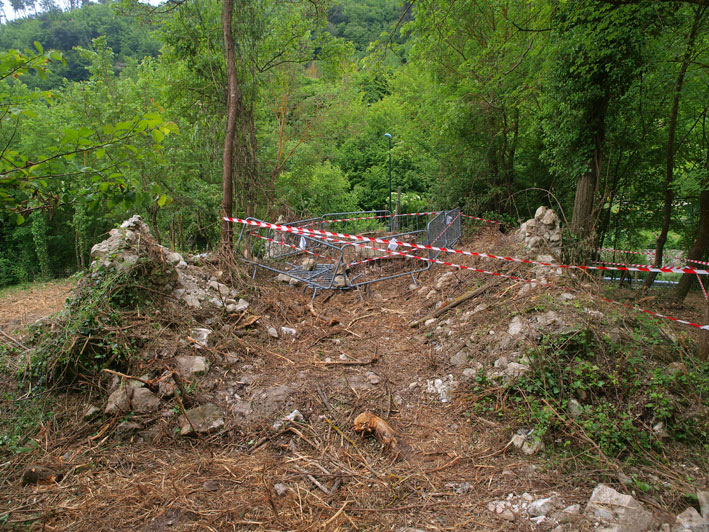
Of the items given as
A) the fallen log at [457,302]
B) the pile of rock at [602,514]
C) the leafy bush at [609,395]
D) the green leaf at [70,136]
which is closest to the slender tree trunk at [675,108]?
the fallen log at [457,302]

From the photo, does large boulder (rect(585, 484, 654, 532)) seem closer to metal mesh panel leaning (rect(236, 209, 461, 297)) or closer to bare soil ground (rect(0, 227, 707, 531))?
bare soil ground (rect(0, 227, 707, 531))

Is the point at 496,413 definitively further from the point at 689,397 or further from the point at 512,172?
the point at 512,172

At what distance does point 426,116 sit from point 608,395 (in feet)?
36.0

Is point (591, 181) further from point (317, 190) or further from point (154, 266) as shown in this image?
point (317, 190)

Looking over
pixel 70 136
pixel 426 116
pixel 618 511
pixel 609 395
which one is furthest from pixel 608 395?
pixel 426 116

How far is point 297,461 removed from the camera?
313 cm

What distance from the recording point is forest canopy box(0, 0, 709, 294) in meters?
5.23

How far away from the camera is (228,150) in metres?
6.91

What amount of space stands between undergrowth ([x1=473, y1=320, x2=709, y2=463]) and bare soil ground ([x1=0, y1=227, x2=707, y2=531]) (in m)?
0.23

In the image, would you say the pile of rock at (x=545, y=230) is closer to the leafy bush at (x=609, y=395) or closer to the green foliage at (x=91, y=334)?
the leafy bush at (x=609, y=395)

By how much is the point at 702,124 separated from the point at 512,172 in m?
4.28

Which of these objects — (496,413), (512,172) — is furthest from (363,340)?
(512,172)

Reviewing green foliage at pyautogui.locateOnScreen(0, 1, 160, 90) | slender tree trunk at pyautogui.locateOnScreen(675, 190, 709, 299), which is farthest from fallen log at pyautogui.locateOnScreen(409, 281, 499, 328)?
green foliage at pyautogui.locateOnScreen(0, 1, 160, 90)

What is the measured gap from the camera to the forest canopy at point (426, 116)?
5.23 metres
